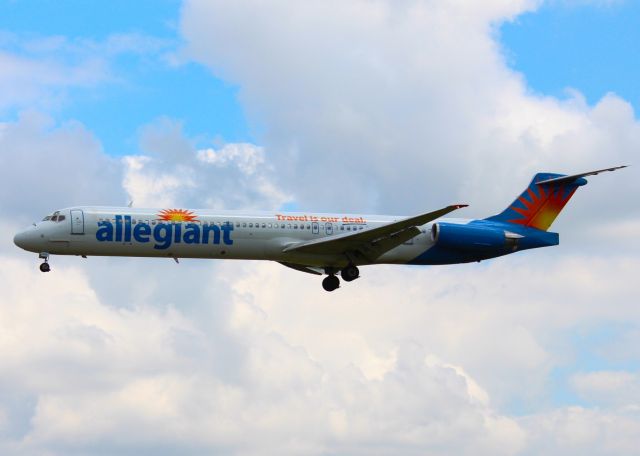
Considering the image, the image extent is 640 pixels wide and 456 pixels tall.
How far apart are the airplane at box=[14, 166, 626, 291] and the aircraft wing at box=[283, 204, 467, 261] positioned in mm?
44

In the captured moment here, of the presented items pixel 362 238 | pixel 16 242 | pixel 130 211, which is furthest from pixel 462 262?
pixel 16 242

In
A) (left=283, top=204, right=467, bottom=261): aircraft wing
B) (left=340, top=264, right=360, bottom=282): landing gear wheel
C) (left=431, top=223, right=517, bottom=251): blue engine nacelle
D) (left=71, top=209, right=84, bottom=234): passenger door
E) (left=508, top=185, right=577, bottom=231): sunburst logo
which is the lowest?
(left=340, top=264, right=360, bottom=282): landing gear wheel

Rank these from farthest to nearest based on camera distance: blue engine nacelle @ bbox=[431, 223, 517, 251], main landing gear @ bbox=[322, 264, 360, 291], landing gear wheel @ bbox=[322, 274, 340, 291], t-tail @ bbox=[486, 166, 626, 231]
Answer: t-tail @ bbox=[486, 166, 626, 231]
landing gear wheel @ bbox=[322, 274, 340, 291]
main landing gear @ bbox=[322, 264, 360, 291]
blue engine nacelle @ bbox=[431, 223, 517, 251]

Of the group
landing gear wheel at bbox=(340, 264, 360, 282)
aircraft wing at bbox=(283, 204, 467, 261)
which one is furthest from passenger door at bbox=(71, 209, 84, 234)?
landing gear wheel at bbox=(340, 264, 360, 282)

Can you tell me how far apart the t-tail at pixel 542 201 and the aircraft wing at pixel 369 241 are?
688 cm

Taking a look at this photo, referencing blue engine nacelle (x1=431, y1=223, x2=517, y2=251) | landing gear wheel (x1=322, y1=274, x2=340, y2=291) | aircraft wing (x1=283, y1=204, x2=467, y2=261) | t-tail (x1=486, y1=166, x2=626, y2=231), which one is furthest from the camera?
t-tail (x1=486, y1=166, x2=626, y2=231)

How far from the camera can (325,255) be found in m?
56.7

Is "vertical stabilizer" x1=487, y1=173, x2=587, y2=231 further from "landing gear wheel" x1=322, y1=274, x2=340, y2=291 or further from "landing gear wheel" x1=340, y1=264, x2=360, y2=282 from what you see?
"landing gear wheel" x1=322, y1=274, x2=340, y2=291

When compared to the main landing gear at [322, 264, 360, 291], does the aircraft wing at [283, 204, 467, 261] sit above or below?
above

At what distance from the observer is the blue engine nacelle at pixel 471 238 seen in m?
57.7

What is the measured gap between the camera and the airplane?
54.6 m

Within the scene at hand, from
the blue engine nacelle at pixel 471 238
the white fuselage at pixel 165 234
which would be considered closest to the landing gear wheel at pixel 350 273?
the white fuselage at pixel 165 234

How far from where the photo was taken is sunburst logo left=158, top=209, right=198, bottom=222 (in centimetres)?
5491

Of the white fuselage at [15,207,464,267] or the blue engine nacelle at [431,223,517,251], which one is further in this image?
the blue engine nacelle at [431,223,517,251]
